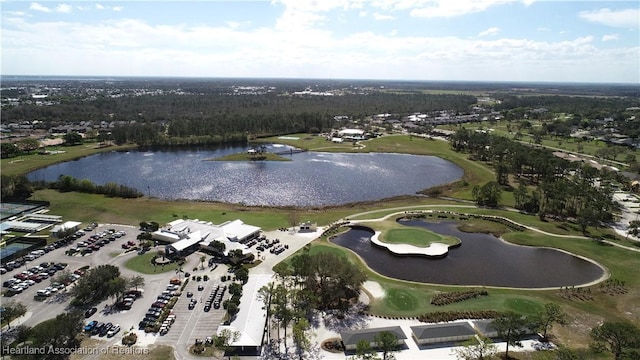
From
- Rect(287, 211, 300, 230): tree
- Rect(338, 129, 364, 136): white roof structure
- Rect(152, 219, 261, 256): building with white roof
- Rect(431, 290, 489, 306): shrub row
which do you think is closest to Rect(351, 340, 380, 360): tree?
Rect(431, 290, 489, 306): shrub row

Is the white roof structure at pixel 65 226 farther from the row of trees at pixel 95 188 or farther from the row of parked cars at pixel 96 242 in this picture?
the row of trees at pixel 95 188

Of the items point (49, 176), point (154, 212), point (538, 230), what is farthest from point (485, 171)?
point (49, 176)

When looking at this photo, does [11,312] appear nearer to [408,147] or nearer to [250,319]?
[250,319]

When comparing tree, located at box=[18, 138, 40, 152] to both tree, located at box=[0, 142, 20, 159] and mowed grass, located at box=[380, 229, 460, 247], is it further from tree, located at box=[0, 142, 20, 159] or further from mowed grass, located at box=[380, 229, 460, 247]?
mowed grass, located at box=[380, 229, 460, 247]

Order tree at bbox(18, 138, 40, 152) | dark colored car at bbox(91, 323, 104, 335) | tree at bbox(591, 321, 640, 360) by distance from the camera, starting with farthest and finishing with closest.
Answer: tree at bbox(18, 138, 40, 152), dark colored car at bbox(91, 323, 104, 335), tree at bbox(591, 321, 640, 360)

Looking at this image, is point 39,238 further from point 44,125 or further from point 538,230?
point 44,125

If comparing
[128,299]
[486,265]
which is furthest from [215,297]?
[486,265]

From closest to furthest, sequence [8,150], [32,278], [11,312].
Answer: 1. [11,312]
2. [32,278]
3. [8,150]
